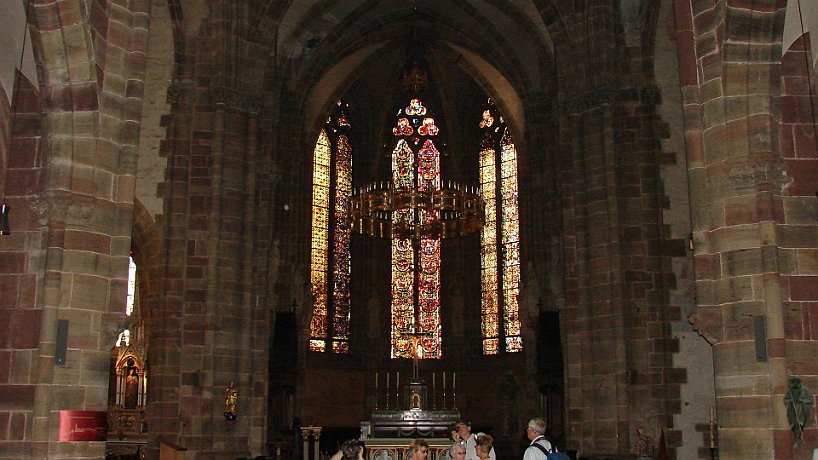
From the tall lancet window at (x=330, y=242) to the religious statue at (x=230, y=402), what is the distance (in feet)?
42.7

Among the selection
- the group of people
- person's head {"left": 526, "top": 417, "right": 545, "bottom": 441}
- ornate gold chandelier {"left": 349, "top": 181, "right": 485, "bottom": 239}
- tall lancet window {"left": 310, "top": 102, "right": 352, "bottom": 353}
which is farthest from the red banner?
tall lancet window {"left": 310, "top": 102, "right": 352, "bottom": 353}

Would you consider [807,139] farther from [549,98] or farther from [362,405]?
[362,405]

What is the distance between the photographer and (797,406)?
9156 mm

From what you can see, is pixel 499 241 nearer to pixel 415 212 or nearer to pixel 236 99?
pixel 415 212

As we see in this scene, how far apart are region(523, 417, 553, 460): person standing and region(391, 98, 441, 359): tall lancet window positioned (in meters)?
22.5

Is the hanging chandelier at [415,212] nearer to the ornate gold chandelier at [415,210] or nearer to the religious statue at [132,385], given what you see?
the ornate gold chandelier at [415,210]

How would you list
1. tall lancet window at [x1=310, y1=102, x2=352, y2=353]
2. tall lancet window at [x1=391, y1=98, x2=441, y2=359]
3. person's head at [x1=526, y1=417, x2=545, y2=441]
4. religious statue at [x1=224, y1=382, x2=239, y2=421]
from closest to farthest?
1. person's head at [x1=526, y1=417, x2=545, y2=441]
2. religious statue at [x1=224, y1=382, x2=239, y2=421]
3. tall lancet window at [x1=310, y1=102, x2=352, y2=353]
4. tall lancet window at [x1=391, y1=98, x2=441, y2=359]

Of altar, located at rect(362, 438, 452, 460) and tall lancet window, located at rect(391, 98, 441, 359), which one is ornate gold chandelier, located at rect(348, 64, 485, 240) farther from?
altar, located at rect(362, 438, 452, 460)

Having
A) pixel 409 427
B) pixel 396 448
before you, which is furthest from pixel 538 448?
pixel 409 427

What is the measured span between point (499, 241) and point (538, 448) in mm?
23615

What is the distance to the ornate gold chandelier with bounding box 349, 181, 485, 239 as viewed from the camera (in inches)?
867

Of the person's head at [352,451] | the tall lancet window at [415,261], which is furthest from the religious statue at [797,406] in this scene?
the tall lancet window at [415,261]

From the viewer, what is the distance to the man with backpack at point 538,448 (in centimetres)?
764

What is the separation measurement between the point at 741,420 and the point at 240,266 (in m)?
11.3
